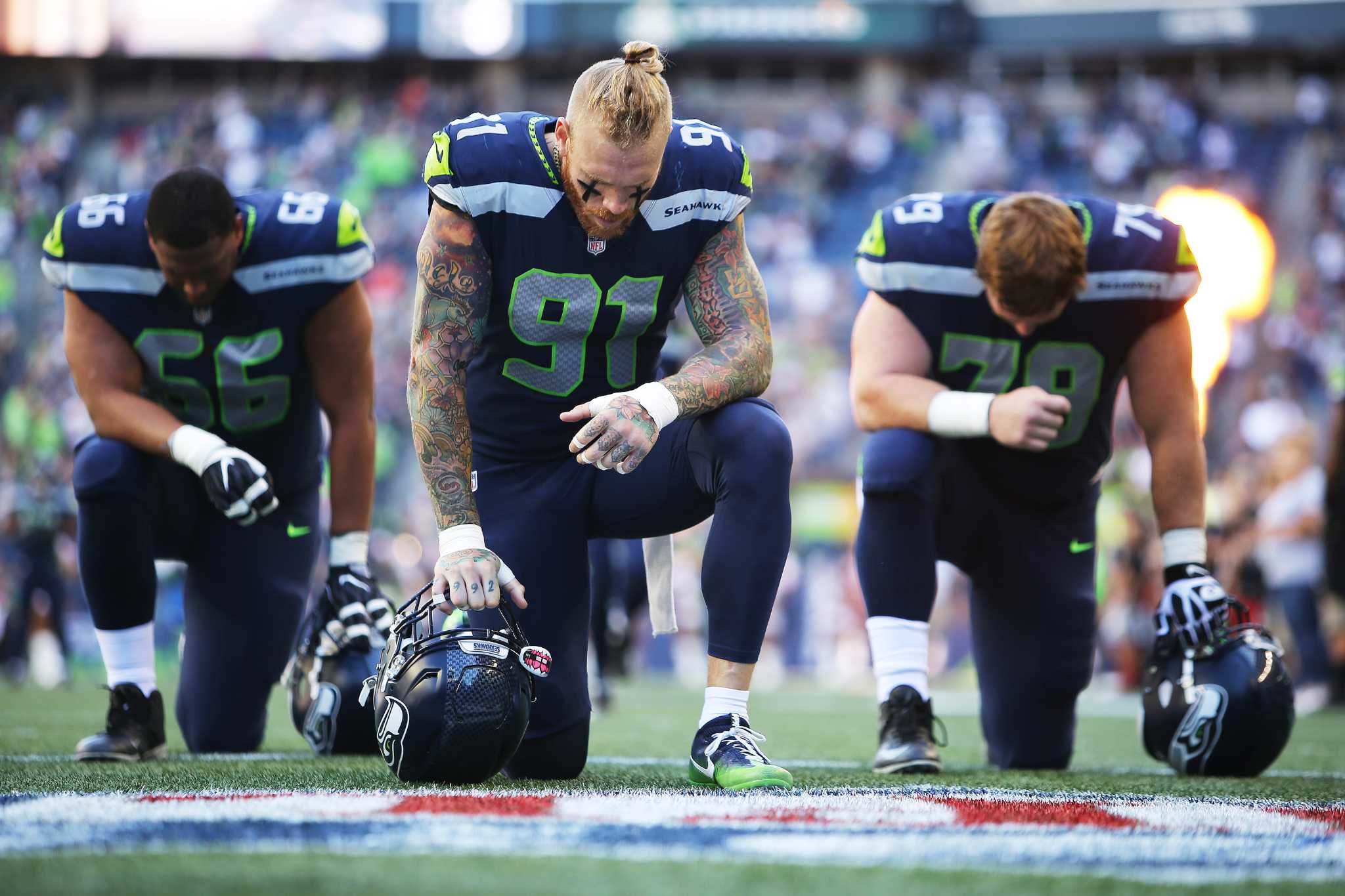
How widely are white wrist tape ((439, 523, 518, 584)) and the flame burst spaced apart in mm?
8692

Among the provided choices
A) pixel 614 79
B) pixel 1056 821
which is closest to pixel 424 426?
pixel 614 79

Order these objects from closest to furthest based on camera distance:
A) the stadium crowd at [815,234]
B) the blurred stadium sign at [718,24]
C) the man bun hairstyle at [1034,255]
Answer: the man bun hairstyle at [1034,255]
the stadium crowd at [815,234]
the blurred stadium sign at [718,24]

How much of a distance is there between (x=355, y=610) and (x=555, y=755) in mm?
820

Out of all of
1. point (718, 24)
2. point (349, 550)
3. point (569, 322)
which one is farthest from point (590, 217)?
point (718, 24)

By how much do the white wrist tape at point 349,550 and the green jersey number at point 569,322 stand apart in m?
0.84

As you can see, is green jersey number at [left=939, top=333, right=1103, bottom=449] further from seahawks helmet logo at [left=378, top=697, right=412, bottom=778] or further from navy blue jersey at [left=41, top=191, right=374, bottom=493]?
seahawks helmet logo at [left=378, top=697, right=412, bottom=778]

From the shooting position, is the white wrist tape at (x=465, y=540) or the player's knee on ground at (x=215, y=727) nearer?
the white wrist tape at (x=465, y=540)

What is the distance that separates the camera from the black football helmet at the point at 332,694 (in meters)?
3.42

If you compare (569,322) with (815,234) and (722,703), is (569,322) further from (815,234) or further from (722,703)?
(815,234)

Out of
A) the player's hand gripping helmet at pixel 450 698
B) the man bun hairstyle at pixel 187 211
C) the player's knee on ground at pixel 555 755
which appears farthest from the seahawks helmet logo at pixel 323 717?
the man bun hairstyle at pixel 187 211

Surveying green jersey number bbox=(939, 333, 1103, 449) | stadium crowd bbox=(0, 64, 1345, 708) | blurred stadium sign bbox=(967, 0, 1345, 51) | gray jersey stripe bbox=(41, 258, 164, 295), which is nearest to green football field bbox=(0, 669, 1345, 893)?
green jersey number bbox=(939, 333, 1103, 449)

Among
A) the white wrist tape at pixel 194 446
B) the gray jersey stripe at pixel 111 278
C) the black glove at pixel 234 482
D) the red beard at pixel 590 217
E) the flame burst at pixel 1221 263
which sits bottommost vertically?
the black glove at pixel 234 482

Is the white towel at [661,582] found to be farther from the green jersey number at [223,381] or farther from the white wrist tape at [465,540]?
the green jersey number at [223,381]

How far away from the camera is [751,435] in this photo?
2.58 m
